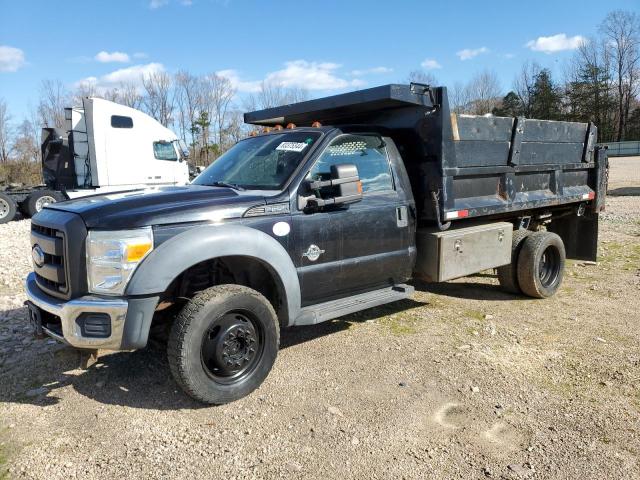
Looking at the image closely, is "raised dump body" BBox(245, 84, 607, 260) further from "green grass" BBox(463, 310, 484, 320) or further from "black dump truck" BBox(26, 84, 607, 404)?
"green grass" BBox(463, 310, 484, 320)

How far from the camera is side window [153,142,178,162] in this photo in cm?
1602

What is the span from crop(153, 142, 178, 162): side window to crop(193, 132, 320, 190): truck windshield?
12.0m

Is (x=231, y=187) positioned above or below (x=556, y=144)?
below

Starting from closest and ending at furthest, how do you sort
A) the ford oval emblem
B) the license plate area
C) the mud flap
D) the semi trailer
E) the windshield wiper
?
1. the license plate area
2. the ford oval emblem
3. the windshield wiper
4. the mud flap
5. the semi trailer

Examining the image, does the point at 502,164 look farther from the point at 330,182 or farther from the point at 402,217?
the point at 330,182

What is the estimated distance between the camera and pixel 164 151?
1622 centimetres

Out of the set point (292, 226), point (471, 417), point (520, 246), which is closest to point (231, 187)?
point (292, 226)

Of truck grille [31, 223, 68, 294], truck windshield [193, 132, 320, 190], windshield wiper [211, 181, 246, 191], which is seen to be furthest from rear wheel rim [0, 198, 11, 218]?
windshield wiper [211, 181, 246, 191]

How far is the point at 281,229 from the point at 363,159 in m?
1.24

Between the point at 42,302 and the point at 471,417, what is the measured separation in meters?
3.06

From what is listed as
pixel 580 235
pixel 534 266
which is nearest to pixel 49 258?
pixel 534 266

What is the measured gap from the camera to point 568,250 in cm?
777

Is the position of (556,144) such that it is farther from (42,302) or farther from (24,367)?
(24,367)

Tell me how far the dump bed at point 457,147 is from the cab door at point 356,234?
456 mm
